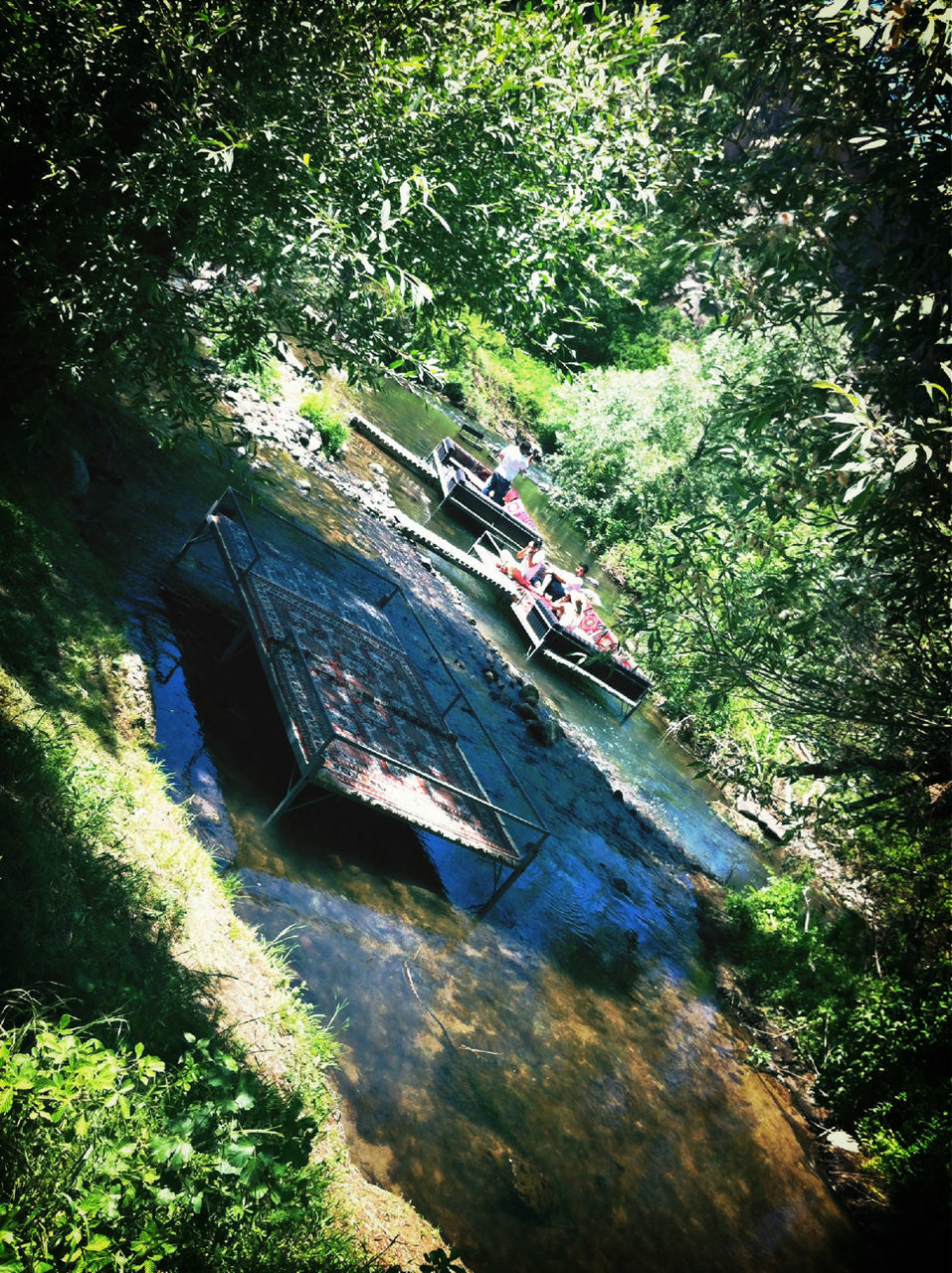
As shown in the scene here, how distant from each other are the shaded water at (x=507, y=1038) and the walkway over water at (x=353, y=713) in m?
0.76

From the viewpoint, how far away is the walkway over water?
275 inches

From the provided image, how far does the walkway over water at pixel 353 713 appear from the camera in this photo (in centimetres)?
698

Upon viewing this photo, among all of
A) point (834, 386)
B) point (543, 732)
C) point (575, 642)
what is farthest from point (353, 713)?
point (575, 642)

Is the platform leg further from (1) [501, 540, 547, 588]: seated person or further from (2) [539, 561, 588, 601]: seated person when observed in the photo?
(2) [539, 561, 588, 601]: seated person

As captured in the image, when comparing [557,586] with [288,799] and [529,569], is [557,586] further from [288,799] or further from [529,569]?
[288,799]

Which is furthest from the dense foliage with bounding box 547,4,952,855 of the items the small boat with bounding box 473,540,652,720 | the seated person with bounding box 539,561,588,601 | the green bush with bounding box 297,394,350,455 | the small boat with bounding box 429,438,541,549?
the small boat with bounding box 429,438,541,549

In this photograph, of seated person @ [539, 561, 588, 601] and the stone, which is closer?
the stone

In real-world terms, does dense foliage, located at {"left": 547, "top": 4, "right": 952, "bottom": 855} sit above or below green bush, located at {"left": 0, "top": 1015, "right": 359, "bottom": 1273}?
above

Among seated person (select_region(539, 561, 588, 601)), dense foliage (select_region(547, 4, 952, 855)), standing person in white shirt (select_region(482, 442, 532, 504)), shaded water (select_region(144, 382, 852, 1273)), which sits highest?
dense foliage (select_region(547, 4, 952, 855))

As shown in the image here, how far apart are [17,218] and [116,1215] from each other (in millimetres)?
6866

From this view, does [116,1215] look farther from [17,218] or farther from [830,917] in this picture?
[830,917]

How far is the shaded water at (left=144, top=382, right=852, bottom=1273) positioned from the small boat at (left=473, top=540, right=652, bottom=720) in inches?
247

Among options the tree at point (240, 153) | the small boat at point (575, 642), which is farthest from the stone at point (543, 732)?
the tree at point (240, 153)

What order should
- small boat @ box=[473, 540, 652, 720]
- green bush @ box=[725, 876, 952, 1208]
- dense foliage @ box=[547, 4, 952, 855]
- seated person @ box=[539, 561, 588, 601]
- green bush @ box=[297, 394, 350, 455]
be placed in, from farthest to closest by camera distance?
seated person @ box=[539, 561, 588, 601] < green bush @ box=[297, 394, 350, 455] < small boat @ box=[473, 540, 652, 720] < green bush @ box=[725, 876, 952, 1208] < dense foliage @ box=[547, 4, 952, 855]
